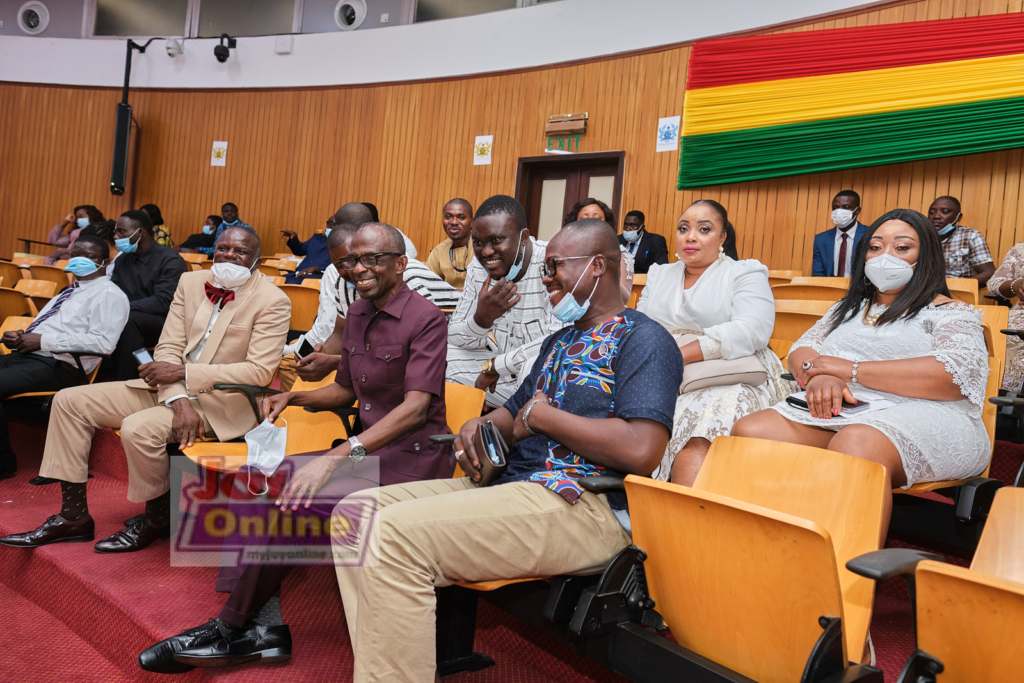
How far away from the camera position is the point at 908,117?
18.1 feet

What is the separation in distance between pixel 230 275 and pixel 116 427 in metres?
0.82

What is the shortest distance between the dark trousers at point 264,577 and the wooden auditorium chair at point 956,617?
1290 millimetres

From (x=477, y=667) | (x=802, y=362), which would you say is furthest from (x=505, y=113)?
(x=477, y=667)

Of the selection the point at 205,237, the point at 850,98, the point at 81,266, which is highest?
the point at 850,98

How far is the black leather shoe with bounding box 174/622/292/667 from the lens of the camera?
1776mm

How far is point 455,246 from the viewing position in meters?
4.57

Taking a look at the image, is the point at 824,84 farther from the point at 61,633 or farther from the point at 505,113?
the point at 61,633

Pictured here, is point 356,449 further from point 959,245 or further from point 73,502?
point 959,245

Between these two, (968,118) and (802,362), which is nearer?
(802,362)

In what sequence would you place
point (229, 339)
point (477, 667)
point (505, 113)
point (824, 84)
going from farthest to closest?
point (505, 113), point (824, 84), point (229, 339), point (477, 667)

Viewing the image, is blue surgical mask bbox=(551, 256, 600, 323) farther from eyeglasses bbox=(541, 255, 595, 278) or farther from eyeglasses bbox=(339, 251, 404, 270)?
eyeglasses bbox=(339, 251, 404, 270)

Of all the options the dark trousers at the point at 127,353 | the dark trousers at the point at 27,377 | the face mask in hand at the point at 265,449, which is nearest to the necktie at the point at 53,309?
the dark trousers at the point at 27,377

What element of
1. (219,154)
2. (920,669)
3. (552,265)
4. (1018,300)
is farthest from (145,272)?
(219,154)

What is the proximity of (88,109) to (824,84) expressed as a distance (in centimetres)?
991
